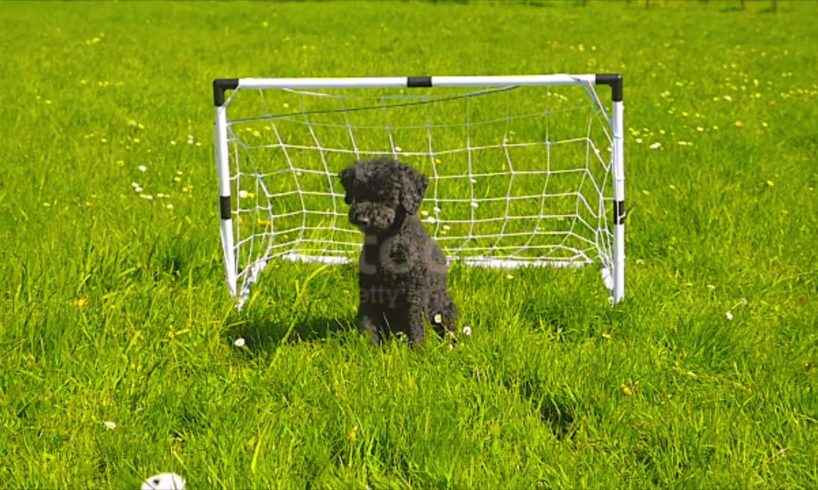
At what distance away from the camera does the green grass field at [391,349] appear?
2.91 metres

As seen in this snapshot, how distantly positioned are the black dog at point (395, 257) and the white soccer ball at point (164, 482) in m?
1.31

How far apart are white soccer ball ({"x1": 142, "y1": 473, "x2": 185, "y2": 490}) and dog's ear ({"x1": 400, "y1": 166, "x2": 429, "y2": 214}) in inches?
59.4

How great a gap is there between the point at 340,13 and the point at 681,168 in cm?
1484

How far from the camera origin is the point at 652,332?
3992 mm

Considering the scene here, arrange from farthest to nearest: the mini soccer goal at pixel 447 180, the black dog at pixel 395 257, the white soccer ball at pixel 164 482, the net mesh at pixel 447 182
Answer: the net mesh at pixel 447 182 → the mini soccer goal at pixel 447 180 → the black dog at pixel 395 257 → the white soccer ball at pixel 164 482

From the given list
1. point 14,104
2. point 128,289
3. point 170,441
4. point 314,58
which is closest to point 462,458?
point 170,441

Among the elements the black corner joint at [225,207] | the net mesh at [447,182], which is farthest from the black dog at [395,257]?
the black corner joint at [225,207]

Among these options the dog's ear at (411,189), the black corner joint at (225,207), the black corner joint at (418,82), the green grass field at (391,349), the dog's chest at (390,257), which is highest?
the black corner joint at (418,82)

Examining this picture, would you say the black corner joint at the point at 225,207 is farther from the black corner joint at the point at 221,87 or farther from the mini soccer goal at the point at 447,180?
the black corner joint at the point at 221,87

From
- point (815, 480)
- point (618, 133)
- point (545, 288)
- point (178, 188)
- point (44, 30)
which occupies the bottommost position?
point (815, 480)

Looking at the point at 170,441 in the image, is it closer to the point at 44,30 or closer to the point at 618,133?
the point at 618,133

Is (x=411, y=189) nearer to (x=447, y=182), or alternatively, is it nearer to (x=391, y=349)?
(x=391, y=349)

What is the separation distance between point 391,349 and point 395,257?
0.41m

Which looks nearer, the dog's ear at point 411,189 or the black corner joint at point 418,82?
the dog's ear at point 411,189
